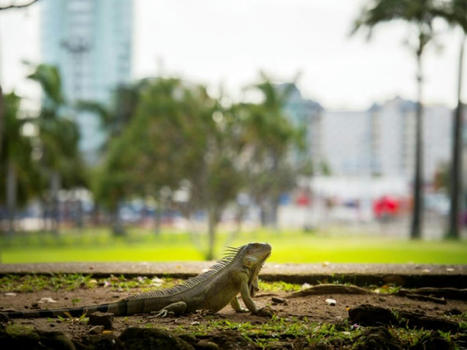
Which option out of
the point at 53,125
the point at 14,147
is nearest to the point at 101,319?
the point at 14,147

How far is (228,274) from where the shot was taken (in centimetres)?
570

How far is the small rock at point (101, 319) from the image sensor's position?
5.06m

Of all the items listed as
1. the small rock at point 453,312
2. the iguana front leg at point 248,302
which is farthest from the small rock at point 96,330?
the small rock at point 453,312

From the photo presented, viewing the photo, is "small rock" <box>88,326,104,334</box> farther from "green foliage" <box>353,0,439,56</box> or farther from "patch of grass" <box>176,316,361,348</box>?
"green foliage" <box>353,0,439,56</box>

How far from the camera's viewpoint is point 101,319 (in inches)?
201

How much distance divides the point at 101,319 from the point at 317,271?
3.54m

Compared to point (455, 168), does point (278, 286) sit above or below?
below

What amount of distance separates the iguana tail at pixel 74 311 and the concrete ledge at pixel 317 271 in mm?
2139

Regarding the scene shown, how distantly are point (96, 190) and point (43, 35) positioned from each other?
99.6 m

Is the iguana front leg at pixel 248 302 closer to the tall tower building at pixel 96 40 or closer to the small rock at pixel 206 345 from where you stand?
the small rock at pixel 206 345

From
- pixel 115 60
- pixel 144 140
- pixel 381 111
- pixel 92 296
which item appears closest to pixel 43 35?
pixel 115 60

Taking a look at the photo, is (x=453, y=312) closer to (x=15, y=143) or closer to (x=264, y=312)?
(x=264, y=312)

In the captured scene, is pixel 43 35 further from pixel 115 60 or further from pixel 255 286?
pixel 255 286

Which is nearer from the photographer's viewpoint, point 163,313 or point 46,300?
point 163,313
